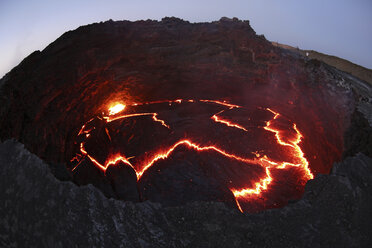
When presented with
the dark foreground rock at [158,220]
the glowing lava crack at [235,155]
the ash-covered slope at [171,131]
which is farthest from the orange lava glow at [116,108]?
the dark foreground rock at [158,220]

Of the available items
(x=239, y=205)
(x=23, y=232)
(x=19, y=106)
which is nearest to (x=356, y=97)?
(x=239, y=205)

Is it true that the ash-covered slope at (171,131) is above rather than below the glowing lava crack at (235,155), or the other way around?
above

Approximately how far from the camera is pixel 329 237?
73.3 inches

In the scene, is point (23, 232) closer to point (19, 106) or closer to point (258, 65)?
point (19, 106)

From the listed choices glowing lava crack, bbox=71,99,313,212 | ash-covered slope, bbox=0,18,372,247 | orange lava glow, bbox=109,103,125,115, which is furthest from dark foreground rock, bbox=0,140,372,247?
orange lava glow, bbox=109,103,125,115

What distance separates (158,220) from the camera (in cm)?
190

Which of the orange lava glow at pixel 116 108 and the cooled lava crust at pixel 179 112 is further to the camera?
the orange lava glow at pixel 116 108

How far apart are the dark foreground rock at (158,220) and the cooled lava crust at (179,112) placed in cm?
137

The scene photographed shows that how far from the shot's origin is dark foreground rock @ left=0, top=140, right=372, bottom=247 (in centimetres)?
179

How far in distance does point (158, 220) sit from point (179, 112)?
4317 mm

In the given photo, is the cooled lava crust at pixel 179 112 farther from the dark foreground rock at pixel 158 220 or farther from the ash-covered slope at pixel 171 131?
the dark foreground rock at pixel 158 220

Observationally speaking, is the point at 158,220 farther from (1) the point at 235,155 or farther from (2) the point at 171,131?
(2) the point at 171,131

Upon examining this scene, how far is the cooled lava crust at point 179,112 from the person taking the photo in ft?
12.5

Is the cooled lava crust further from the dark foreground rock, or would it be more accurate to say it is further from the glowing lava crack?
the dark foreground rock
